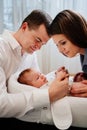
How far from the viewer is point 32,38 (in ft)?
4.38

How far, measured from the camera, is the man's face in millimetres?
1303

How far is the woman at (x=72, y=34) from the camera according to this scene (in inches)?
45.1

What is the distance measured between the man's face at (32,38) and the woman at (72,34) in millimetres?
78

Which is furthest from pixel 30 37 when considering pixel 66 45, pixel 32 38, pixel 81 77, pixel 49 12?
pixel 49 12

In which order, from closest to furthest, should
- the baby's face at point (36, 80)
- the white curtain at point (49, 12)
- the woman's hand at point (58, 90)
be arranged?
the woman's hand at point (58, 90) < the baby's face at point (36, 80) < the white curtain at point (49, 12)

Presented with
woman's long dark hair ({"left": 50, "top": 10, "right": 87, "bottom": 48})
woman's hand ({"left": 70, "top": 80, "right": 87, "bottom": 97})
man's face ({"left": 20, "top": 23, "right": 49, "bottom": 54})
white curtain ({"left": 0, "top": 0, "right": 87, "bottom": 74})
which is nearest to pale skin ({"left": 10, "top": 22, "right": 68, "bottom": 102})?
man's face ({"left": 20, "top": 23, "right": 49, "bottom": 54})

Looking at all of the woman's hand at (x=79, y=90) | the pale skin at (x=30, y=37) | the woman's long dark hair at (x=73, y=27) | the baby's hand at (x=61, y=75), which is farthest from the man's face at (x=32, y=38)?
the woman's hand at (x=79, y=90)

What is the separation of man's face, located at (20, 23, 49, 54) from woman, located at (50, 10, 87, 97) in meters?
0.08

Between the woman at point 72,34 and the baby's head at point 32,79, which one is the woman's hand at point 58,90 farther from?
the baby's head at point 32,79

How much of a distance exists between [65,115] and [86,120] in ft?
0.32

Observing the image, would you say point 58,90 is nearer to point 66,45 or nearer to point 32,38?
point 66,45

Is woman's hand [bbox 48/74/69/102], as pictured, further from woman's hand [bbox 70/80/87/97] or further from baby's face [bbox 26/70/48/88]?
baby's face [bbox 26/70/48/88]

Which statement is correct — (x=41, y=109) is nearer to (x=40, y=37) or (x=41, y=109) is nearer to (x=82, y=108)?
(x=82, y=108)

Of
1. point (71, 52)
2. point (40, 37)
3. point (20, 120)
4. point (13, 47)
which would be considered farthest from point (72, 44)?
point (20, 120)
